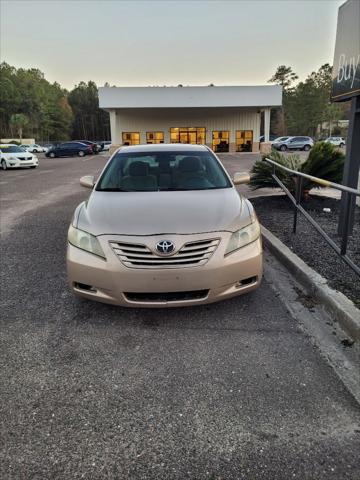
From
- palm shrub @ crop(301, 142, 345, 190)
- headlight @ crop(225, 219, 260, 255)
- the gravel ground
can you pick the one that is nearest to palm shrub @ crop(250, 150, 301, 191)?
palm shrub @ crop(301, 142, 345, 190)

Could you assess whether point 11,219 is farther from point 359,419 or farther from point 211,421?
point 359,419

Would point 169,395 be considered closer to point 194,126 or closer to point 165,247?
point 165,247

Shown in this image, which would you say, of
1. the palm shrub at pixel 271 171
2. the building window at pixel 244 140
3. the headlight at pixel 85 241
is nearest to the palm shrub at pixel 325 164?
the palm shrub at pixel 271 171

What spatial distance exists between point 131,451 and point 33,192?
12129 millimetres

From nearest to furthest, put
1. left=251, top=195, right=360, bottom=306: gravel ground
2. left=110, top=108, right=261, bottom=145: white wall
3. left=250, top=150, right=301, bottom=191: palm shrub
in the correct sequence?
left=251, top=195, right=360, bottom=306: gravel ground → left=250, top=150, right=301, bottom=191: palm shrub → left=110, top=108, right=261, bottom=145: white wall

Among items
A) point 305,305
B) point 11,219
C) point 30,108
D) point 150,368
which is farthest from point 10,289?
point 30,108

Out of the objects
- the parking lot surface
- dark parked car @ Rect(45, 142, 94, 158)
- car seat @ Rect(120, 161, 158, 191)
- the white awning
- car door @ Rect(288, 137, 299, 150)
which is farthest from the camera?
car door @ Rect(288, 137, 299, 150)

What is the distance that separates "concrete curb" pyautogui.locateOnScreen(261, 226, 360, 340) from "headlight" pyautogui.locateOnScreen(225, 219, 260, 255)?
888 mm

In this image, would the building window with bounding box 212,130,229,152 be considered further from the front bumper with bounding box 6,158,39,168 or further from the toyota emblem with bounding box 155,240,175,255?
the toyota emblem with bounding box 155,240,175,255

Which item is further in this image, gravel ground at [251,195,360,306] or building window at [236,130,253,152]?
building window at [236,130,253,152]

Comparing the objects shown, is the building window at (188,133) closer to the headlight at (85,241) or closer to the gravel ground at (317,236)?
the gravel ground at (317,236)

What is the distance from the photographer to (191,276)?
3020mm

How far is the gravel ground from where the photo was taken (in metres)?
3.93

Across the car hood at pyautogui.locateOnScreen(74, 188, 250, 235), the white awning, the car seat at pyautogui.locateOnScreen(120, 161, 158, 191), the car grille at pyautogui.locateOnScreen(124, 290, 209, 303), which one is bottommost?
the car grille at pyautogui.locateOnScreen(124, 290, 209, 303)
